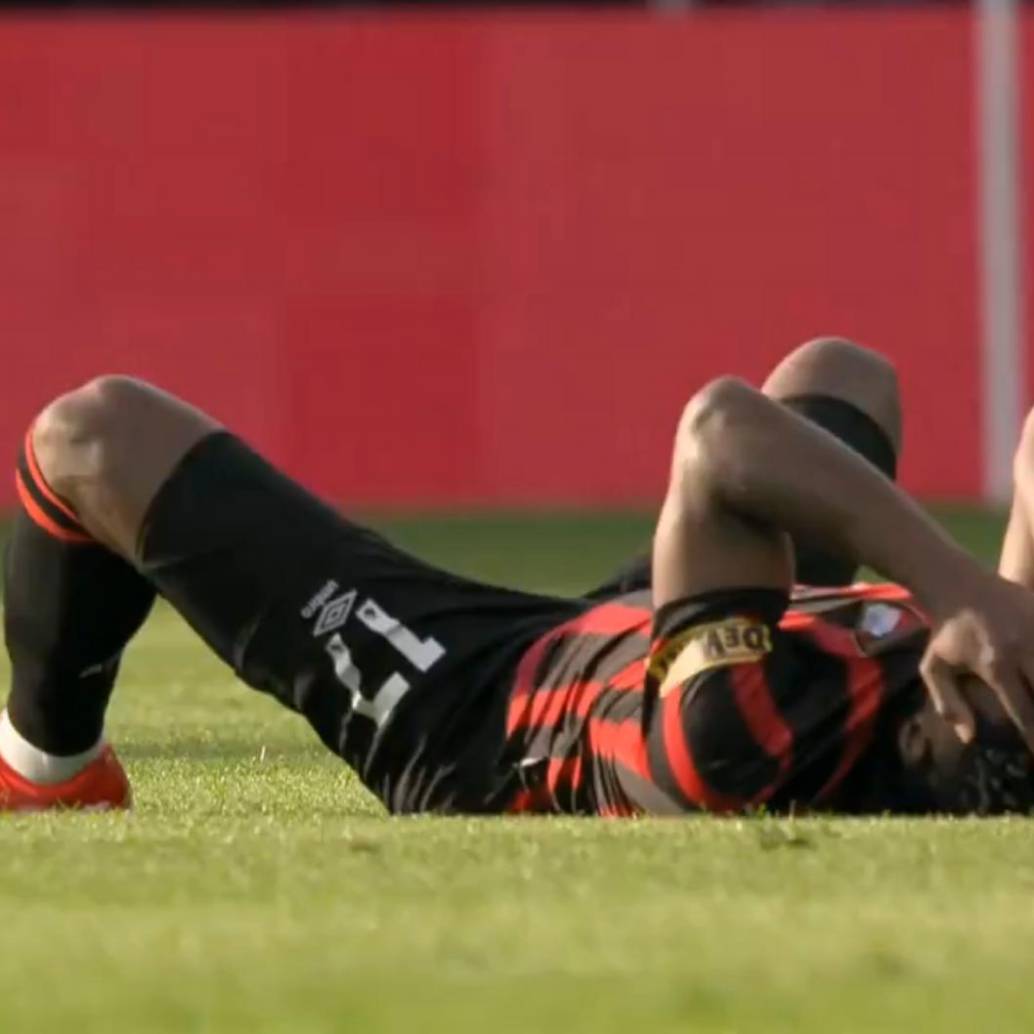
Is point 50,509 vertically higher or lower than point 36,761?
higher

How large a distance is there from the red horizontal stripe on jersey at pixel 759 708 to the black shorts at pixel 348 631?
34cm

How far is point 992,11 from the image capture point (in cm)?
1337

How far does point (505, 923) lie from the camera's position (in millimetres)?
3252

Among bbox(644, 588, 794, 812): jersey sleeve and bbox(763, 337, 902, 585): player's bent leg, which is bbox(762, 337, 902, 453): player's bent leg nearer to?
bbox(763, 337, 902, 585): player's bent leg

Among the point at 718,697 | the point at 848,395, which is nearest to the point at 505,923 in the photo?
the point at 718,697

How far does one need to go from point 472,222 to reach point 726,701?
9.56 m

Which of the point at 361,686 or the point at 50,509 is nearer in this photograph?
the point at 361,686

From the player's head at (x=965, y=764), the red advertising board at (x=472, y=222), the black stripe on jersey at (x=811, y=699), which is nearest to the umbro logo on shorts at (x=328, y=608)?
the black stripe on jersey at (x=811, y=699)

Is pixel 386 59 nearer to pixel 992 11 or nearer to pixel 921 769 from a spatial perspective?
pixel 992 11

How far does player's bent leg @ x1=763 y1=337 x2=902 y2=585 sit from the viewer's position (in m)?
4.63

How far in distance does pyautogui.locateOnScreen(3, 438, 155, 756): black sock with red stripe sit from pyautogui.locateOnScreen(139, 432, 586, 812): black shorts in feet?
0.46

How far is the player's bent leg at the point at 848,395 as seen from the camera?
4.63 meters

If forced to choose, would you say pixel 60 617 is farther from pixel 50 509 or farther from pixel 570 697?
pixel 570 697

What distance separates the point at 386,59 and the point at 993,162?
2173 millimetres
